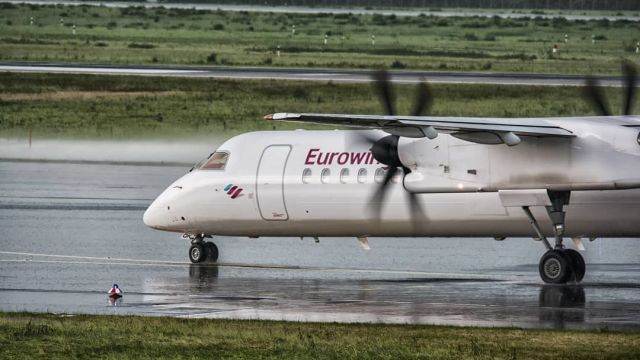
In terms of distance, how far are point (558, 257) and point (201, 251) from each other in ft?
25.6

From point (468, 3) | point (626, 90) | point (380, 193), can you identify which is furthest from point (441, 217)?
point (468, 3)

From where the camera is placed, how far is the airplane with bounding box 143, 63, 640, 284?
25.3m

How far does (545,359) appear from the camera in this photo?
18047 millimetres

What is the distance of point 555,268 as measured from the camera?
26.1 meters

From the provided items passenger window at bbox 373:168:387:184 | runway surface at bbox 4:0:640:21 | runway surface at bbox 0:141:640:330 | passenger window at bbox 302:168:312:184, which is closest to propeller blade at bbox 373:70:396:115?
passenger window at bbox 373:168:387:184

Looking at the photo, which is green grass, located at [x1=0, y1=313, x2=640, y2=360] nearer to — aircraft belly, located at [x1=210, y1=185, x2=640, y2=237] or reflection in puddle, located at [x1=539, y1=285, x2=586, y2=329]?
reflection in puddle, located at [x1=539, y1=285, x2=586, y2=329]

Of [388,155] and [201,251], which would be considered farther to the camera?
[201,251]

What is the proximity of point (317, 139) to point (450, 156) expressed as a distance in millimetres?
3828

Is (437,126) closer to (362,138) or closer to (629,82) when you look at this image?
(362,138)

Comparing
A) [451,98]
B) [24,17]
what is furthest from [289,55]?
[24,17]

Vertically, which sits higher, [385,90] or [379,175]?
[385,90]

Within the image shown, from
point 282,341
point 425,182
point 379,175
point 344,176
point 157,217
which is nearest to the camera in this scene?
point 282,341

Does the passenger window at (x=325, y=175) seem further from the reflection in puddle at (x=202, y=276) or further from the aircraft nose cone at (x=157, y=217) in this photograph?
the aircraft nose cone at (x=157, y=217)

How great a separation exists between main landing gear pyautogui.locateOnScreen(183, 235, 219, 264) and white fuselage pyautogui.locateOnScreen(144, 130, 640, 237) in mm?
262
